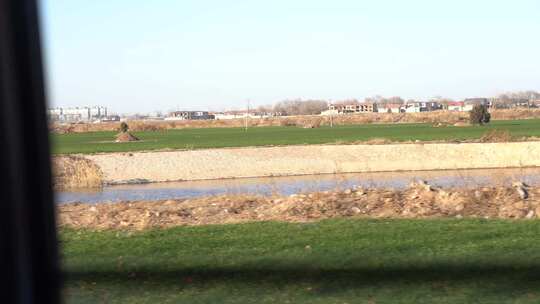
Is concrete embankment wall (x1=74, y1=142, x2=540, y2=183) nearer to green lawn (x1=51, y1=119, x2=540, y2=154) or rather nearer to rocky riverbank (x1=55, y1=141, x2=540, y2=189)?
rocky riverbank (x1=55, y1=141, x2=540, y2=189)

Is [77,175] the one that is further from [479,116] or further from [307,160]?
[479,116]

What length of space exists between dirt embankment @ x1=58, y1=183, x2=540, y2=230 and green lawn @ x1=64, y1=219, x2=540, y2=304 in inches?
44.7

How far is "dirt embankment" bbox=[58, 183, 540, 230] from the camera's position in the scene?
46.1 feet

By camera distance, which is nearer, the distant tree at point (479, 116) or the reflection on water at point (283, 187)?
the reflection on water at point (283, 187)

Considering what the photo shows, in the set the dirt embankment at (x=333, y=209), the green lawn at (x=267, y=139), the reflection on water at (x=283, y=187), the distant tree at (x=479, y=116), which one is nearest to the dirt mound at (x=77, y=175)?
the reflection on water at (x=283, y=187)

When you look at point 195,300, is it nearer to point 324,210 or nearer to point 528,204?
point 324,210

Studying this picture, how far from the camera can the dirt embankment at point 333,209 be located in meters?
14.0

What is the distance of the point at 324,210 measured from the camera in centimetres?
1441

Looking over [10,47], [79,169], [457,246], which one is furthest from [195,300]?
[79,169]

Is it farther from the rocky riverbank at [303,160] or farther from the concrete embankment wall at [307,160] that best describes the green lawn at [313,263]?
the concrete embankment wall at [307,160]

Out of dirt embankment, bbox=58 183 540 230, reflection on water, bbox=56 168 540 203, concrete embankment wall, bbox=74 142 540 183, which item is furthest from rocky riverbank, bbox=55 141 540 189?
dirt embankment, bbox=58 183 540 230

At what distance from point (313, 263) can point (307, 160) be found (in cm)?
3879

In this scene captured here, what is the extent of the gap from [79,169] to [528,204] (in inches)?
912

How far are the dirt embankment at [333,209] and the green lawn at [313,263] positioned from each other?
3.72 feet
